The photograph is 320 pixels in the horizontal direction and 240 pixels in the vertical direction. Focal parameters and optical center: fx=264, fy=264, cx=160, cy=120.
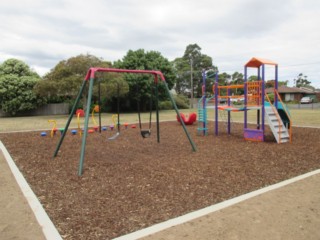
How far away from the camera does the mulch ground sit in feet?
11.1

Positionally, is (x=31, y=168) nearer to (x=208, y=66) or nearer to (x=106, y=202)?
(x=106, y=202)

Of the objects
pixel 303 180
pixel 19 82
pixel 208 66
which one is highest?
pixel 208 66

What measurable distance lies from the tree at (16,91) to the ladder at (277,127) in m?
24.2

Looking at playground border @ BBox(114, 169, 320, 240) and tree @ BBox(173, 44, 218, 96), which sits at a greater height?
tree @ BBox(173, 44, 218, 96)

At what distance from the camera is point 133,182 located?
185 inches

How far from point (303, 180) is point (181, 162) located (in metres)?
2.47

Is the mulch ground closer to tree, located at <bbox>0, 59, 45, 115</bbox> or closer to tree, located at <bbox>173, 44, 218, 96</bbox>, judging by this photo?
tree, located at <bbox>0, 59, 45, 115</bbox>

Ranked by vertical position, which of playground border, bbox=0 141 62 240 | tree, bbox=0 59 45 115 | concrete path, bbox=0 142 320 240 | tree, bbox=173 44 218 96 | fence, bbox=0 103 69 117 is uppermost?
tree, bbox=173 44 218 96

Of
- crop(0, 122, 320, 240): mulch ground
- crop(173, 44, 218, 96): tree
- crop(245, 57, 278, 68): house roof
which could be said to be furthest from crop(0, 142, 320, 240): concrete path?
crop(173, 44, 218, 96): tree

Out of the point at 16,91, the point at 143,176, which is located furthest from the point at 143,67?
the point at 143,176

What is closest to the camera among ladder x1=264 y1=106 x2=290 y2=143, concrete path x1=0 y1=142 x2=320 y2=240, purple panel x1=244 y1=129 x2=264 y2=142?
concrete path x1=0 y1=142 x2=320 y2=240

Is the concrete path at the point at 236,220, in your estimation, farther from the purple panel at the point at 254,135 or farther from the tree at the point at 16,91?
the tree at the point at 16,91

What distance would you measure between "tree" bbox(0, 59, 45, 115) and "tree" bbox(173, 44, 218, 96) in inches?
1159

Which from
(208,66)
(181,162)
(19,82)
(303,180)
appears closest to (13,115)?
(19,82)
